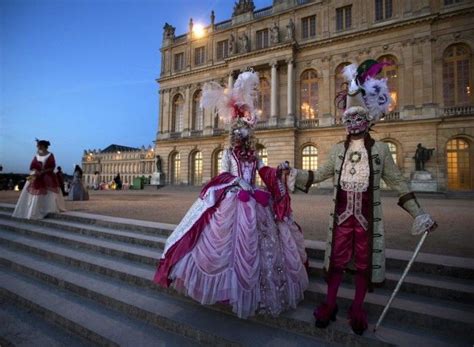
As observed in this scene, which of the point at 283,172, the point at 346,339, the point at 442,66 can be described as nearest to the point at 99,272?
the point at 283,172

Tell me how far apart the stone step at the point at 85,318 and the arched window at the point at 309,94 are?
2149 cm

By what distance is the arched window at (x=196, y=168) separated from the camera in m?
27.4

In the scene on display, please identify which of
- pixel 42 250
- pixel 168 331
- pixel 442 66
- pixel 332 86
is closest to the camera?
pixel 168 331

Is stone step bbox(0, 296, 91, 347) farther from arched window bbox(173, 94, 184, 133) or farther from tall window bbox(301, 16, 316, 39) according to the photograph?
arched window bbox(173, 94, 184, 133)

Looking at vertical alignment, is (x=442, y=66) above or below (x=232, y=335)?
above

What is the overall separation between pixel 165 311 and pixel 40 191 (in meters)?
5.72

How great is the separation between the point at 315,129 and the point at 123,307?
20.3 m

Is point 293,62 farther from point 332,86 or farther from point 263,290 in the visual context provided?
point 263,290

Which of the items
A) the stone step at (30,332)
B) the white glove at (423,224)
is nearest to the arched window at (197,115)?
the stone step at (30,332)

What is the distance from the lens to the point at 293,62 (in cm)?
2227

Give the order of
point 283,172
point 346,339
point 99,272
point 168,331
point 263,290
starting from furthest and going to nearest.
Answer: point 99,272 < point 283,172 < point 168,331 < point 263,290 < point 346,339

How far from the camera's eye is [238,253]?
2.36m

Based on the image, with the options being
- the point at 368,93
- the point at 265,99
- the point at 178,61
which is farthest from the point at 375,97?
the point at 178,61

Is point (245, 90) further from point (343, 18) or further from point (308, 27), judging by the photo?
point (308, 27)
